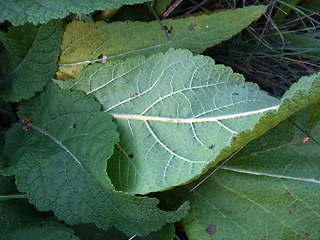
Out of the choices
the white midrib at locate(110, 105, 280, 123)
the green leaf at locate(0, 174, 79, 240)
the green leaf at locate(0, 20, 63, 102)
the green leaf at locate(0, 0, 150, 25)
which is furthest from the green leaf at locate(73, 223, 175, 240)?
the green leaf at locate(0, 0, 150, 25)

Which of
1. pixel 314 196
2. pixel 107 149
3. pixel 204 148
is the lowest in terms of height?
pixel 314 196

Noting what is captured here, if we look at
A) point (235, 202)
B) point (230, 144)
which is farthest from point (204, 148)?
point (235, 202)

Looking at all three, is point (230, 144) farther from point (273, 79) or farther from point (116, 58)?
point (273, 79)

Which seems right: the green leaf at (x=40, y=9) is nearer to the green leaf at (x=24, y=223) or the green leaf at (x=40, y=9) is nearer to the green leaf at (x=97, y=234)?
the green leaf at (x=24, y=223)

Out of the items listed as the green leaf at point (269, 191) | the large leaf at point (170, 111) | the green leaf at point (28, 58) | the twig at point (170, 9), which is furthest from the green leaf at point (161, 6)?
the green leaf at point (269, 191)

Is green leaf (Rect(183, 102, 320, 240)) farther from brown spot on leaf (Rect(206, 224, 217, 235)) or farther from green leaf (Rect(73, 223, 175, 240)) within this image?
green leaf (Rect(73, 223, 175, 240))

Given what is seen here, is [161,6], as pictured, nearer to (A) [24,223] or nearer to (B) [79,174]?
(B) [79,174]

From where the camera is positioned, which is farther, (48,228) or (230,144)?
(48,228)
